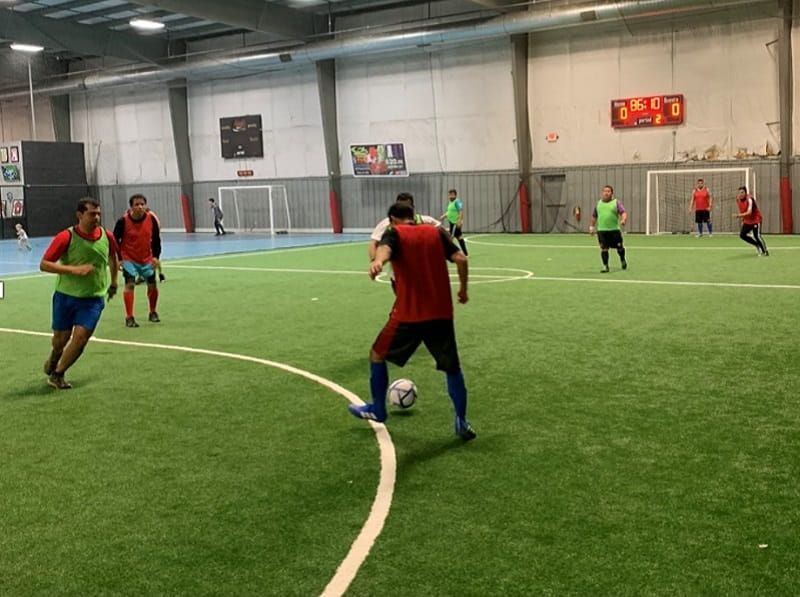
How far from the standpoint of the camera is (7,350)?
41.3ft

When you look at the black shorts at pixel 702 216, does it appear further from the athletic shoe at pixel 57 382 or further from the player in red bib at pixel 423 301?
the athletic shoe at pixel 57 382

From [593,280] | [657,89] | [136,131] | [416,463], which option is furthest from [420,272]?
[136,131]

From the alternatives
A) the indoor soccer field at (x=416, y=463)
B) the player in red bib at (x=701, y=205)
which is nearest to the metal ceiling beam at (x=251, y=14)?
the player in red bib at (x=701, y=205)

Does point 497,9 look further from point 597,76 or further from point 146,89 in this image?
point 146,89

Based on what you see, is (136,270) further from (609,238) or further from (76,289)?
(609,238)

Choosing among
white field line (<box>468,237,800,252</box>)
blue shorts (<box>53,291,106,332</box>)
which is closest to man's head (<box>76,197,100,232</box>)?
blue shorts (<box>53,291,106,332</box>)

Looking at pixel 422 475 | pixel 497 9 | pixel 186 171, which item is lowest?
pixel 422 475

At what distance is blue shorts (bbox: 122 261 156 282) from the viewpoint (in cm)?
1471

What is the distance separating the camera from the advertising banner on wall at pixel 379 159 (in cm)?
4003

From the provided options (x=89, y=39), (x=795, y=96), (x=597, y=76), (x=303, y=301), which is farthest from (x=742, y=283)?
(x=89, y=39)

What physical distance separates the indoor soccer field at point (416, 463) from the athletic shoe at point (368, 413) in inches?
5.4

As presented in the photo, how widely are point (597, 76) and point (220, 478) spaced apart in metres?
31.5

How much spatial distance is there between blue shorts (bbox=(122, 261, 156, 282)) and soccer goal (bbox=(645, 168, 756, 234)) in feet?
79.8

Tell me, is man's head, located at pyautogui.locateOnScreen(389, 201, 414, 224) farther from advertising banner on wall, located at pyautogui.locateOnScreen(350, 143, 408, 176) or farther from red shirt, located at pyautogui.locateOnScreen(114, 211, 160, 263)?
advertising banner on wall, located at pyautogui.locateOnScreen(350, 143, 408, 176)
